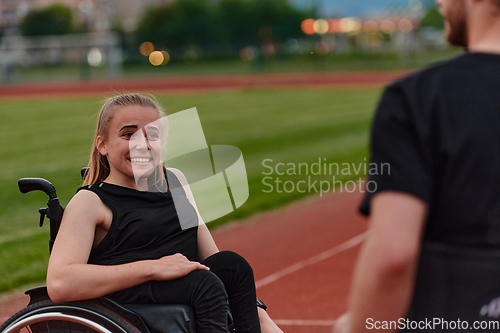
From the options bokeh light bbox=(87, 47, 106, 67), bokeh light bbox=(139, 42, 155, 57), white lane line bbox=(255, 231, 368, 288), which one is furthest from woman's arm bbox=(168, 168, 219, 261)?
bokeh light bbox=(139, 42, 155, 57)

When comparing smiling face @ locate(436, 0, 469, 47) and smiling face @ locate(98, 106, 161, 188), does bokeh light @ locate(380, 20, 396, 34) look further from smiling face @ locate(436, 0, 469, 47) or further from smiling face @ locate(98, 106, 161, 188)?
smiling face @ locate(436, 0, 469, 47)

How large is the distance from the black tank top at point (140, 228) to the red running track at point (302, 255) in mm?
1849

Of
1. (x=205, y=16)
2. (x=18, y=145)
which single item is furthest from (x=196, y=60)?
(x=18, y=145)

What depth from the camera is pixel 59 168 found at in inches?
396

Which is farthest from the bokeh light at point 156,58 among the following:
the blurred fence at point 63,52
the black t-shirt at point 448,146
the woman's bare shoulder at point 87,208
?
the black t-shirt at point 448,146

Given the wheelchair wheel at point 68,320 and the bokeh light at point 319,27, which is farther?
the bokeh light at point 319,27

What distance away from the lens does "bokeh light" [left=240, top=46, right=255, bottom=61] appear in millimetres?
42750

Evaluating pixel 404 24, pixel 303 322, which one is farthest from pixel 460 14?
pixel 404 24

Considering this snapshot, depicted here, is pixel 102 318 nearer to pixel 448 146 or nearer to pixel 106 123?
pixel 106 123

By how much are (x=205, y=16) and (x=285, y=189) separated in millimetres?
48416

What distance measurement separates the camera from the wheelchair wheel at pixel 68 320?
1787mm

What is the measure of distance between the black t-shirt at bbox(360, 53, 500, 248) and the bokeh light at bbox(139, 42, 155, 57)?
47.3 m

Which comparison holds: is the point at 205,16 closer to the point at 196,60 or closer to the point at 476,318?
the point at 196,60

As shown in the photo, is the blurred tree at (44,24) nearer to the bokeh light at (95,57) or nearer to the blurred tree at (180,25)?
the blurred tree at (180,25)
